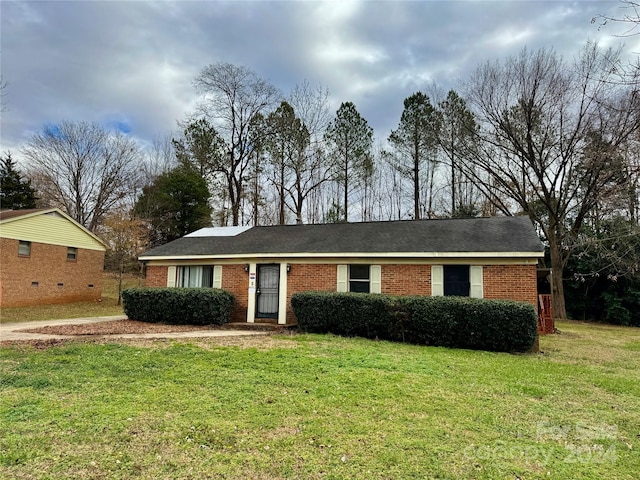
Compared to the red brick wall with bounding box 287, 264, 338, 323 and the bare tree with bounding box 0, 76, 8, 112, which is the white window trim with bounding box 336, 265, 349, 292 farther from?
the bare tree with bounding box 0, 76, 8, 112

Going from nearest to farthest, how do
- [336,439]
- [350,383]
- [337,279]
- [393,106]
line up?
[336,439] → [350,383] → [337,279] → [393,106]

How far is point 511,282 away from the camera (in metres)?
11.1

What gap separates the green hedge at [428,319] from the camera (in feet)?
29.7

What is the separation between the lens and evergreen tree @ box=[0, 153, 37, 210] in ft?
94.7

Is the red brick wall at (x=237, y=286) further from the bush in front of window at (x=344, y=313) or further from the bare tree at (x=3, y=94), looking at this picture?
the bare tree at (x=3, y=94)

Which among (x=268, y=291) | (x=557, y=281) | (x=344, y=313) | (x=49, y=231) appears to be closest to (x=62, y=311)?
(x=49, y=231)

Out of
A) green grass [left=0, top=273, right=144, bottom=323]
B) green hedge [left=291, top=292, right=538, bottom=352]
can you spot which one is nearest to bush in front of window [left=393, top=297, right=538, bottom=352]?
green hedge [left=291, top=292, right=538, bottom=352]

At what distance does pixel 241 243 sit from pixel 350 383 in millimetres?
9996

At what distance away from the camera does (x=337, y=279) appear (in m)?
12.8

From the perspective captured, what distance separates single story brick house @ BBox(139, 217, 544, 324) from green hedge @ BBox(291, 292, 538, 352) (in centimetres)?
185

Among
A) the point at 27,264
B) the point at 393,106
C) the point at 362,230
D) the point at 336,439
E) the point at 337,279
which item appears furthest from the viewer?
the point at 393,106

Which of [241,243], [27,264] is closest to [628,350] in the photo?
[241,243]

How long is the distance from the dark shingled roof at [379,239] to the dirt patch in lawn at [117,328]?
3019 millimetres

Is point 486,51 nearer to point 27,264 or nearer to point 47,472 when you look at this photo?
point 47,472
